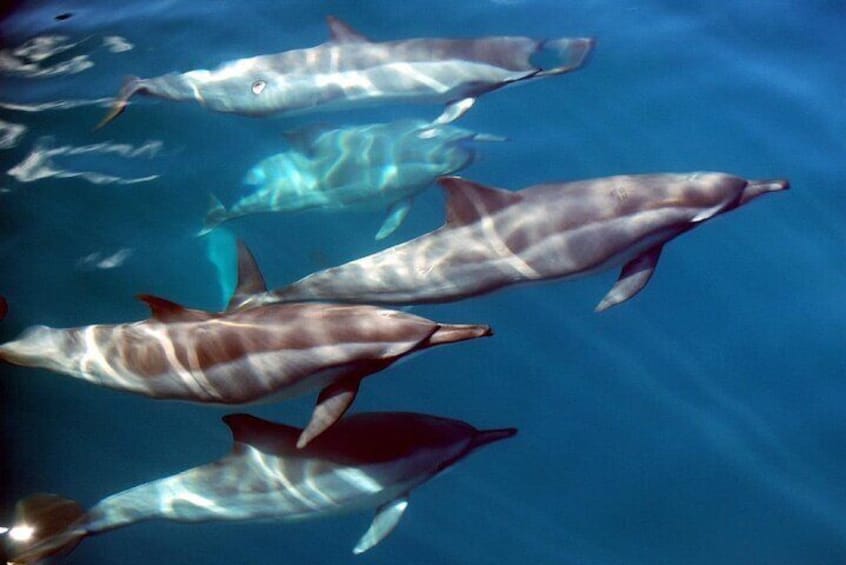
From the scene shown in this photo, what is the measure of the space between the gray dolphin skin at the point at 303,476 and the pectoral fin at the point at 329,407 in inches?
10.7

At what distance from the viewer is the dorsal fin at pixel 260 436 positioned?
4.67 meters

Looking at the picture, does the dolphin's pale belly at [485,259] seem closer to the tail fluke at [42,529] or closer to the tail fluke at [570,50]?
the tail fluke at [42,529]

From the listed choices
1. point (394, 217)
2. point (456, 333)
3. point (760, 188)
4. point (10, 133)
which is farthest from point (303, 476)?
point (10, 133)

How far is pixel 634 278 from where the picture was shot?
5223mm

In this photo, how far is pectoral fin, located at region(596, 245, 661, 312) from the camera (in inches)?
205

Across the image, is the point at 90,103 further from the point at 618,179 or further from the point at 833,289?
the point at 833,289

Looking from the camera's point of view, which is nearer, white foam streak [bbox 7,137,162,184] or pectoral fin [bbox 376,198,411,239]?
pectoral fin [bbox 376,198,411,239]

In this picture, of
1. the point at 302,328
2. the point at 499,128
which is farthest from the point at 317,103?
the point at 302,328

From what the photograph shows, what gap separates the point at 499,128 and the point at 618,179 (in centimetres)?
247

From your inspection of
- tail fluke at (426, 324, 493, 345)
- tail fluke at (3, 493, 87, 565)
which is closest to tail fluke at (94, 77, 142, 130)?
tail fluke at (3, 493, 87, 565)

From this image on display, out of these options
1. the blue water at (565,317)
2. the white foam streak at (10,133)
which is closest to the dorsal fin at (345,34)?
the blue water at (565,317)

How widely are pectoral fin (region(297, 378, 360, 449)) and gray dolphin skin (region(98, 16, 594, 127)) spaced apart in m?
3.31

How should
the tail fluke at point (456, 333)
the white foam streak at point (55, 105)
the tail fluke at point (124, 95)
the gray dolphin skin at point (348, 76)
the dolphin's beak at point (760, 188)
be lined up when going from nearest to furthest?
the tail fluke at point (456, 333)
the dolphin's beak at point (760, 188)
the tail fluke at point (124, 95)
the gray dolphin skin at point (348, 76)
the white foam streak at point (55, 105)

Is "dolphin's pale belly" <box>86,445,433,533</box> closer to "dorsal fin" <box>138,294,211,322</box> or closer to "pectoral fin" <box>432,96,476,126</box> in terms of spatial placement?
"dorsal fin" <box>138,294,211,322</box>
